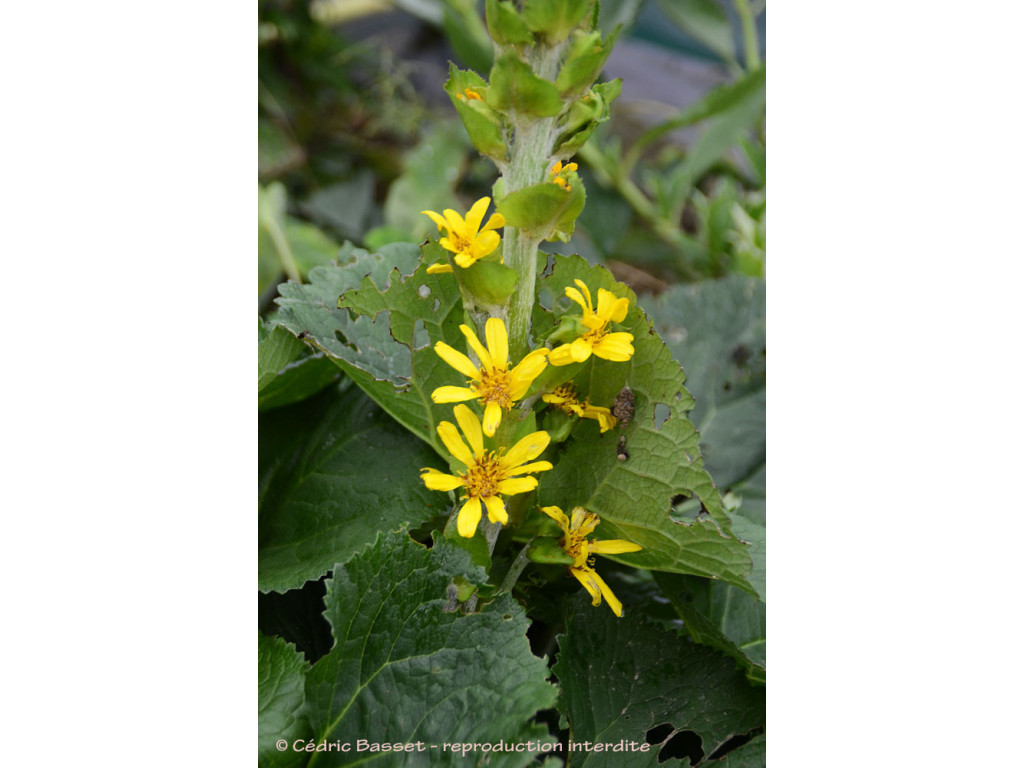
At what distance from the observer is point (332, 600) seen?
0.35m

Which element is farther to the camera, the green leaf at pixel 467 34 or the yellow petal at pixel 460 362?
the green leaf at pixel 467 34

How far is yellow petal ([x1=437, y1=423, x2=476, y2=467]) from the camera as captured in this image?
13.4 inches

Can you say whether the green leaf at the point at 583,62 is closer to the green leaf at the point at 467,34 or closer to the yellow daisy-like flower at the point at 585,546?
the yellow daisy-like flower at the point at 585,546

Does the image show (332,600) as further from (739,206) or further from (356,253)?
(739,206)

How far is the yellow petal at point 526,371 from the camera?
323mm

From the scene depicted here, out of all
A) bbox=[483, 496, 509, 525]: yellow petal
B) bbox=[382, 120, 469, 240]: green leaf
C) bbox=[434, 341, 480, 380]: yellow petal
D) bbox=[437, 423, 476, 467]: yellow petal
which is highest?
bbox=[434, 341, 480, 380]: yellow petal

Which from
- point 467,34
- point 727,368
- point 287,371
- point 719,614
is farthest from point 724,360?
point 467,34

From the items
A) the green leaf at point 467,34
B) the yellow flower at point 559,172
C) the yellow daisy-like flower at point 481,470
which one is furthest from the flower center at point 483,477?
the green leaf at point 467,34

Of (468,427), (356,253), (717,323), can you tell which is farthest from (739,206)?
(468,427)

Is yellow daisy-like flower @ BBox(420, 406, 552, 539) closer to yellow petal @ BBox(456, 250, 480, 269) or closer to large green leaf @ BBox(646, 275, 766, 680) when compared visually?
yellow petal @ BBox(456, 250, 480, 269)

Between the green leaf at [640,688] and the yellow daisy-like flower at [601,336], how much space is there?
0.44 feet

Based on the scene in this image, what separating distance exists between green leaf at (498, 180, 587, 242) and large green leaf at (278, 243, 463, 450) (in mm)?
58

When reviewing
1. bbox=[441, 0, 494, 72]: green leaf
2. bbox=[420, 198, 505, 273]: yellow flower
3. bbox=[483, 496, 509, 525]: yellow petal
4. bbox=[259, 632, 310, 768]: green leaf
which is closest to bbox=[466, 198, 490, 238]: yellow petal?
bbox=[420, 198, 505, 273]: yellow flower

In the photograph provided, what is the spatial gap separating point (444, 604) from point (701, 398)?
0.28 metres
